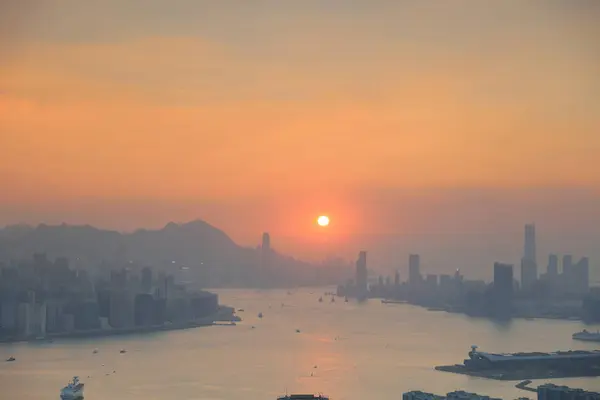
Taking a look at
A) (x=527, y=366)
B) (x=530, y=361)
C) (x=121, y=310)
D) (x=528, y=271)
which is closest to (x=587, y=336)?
(x=530, y=361)

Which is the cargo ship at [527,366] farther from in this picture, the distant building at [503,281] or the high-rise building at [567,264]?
the high-rise building at [567,264]

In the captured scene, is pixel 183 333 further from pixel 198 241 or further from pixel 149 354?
pixel 198 241

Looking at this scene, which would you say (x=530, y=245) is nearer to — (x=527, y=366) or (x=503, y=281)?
(x=503, y=281)

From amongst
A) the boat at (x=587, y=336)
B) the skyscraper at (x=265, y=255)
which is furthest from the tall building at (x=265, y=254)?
the boat at (x=587, y=336)

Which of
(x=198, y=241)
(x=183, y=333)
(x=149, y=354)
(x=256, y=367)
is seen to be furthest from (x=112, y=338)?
(x=198, y=241)

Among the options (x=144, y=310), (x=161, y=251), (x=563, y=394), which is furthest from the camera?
(x=161, y=251)

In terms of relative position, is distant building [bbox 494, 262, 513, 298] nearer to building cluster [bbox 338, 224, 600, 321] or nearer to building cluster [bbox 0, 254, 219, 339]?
building cluster [bbox 338, 224, 600, 321]

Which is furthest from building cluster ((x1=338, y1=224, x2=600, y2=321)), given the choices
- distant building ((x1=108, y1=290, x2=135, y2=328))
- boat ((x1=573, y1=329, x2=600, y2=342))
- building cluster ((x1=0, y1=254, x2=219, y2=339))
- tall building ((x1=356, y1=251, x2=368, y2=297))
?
distant building ((x1=108, y1=290, x2=135, y2=328))
